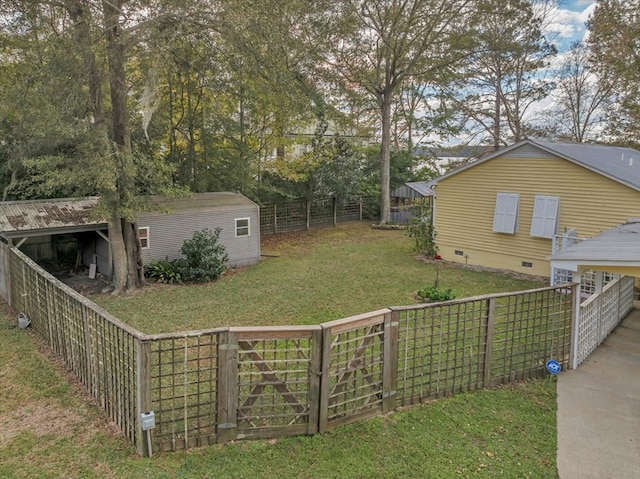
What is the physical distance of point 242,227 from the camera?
44.9 feet

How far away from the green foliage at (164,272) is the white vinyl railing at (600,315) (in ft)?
29.9

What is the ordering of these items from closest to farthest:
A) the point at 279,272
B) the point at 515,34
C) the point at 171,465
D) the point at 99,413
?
the point at 171,465, the point at 99,413, the point at 279,272, the point at 515,34

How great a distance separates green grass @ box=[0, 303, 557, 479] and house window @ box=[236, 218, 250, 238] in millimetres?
8401

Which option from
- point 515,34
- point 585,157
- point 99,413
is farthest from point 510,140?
point 99,413

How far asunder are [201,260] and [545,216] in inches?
356

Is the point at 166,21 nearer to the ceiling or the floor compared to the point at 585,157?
nearer to the ceiling

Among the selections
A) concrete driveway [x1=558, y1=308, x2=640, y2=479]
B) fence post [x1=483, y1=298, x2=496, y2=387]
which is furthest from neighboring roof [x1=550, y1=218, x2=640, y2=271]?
concrete driveway [x1=558, y1=308, x2=640, y2=479]

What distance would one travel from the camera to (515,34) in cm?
2053

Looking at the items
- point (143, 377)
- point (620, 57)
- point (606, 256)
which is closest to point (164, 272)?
point (143, 377)

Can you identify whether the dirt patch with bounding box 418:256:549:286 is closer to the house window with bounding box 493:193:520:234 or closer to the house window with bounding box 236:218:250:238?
the house window with bounding box 493:193:520:234

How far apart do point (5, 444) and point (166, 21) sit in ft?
26.8

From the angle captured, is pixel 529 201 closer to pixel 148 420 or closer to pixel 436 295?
pixel 436 295

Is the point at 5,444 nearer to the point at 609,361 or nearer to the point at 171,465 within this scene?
the point at 171,465

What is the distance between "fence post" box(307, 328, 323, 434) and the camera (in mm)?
4293
